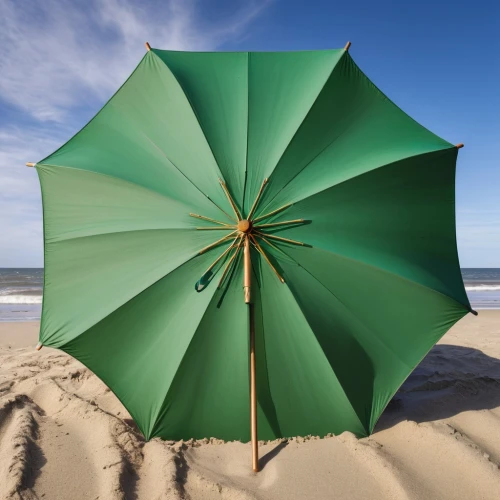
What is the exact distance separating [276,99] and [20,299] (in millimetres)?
17462

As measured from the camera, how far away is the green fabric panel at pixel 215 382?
9.95 feet

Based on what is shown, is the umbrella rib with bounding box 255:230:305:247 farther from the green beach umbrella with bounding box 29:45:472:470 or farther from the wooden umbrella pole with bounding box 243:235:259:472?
the wooden umbrella pole with bounding box 243:235:259:472

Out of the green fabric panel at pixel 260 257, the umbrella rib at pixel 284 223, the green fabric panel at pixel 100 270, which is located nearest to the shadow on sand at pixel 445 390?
the green fabric panel at pixel 260 257

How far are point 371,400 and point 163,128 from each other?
8.98 feet

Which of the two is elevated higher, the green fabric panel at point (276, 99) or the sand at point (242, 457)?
the green fabric panel at point (276, 99)

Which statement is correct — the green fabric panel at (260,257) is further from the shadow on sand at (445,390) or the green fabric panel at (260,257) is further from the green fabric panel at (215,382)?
the shadow on sand at (445,390)

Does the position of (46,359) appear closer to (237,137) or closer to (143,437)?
(143,437)

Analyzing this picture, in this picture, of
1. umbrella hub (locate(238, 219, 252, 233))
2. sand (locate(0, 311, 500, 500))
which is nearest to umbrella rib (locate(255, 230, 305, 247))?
umbrella hub (locate(238, 219, 252, 233))

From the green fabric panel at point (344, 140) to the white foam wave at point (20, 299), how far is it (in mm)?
16314

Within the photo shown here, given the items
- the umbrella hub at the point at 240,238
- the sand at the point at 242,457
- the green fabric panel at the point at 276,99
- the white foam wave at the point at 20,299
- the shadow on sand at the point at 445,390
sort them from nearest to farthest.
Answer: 1. the sand at the point at 242,457
2. the umbrella hub at the point at 240,238
3. the green fabric panel at the point at 276,99
4. the shadow on sand at the point at 445,390
5. the white foam wave at the point at 20,299

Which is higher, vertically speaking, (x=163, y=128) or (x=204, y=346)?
(x=163, y=128)

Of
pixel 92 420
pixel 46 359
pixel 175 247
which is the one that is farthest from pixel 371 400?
pixel 46 359

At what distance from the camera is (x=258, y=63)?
11.2 ft

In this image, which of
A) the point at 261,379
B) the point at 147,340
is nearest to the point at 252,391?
the point at 261,379
